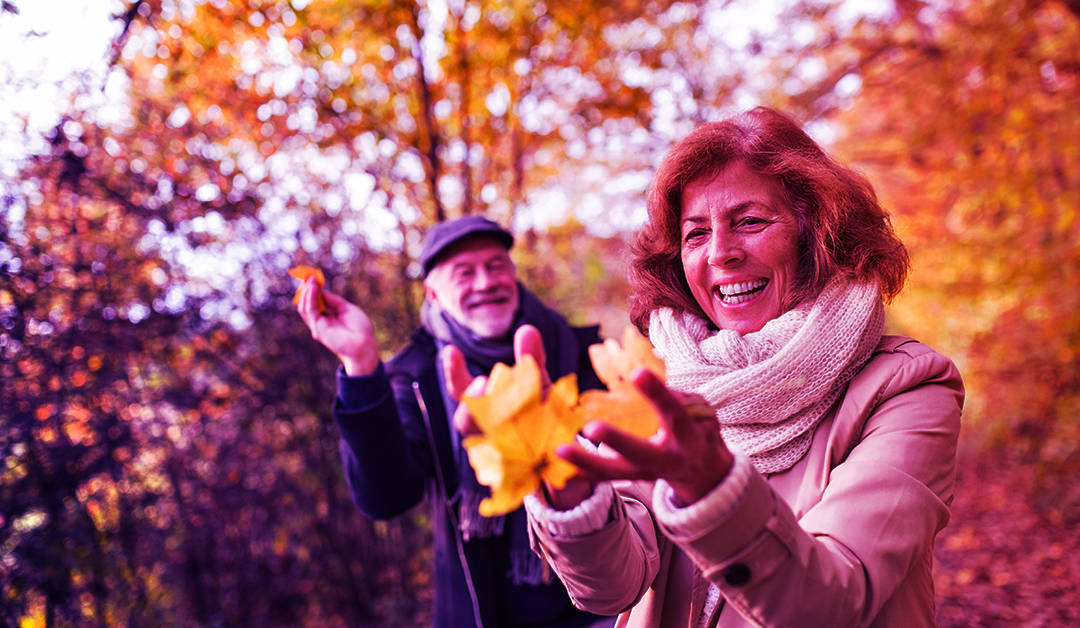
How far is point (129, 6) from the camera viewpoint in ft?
9.56

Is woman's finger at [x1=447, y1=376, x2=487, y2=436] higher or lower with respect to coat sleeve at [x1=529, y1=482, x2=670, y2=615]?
higher

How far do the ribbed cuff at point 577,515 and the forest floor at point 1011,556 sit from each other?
5340mm

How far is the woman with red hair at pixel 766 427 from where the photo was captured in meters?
0.83

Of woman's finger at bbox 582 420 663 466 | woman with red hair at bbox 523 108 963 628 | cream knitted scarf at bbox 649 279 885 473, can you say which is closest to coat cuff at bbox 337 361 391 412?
woman with red hair at bbox 523 108 963 628

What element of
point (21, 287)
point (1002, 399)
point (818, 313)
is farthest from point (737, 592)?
point (1002, 399)

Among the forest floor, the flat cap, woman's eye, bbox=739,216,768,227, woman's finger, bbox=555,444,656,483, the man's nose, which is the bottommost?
the forest floor

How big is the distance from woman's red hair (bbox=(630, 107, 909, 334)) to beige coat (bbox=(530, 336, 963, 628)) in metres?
0.21

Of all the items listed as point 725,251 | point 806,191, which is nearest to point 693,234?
point 725,251

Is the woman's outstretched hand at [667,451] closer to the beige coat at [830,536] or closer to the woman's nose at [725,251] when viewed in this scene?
the beige coat at [830,536]

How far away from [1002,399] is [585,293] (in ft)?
18.1

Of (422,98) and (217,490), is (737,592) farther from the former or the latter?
(422,98)

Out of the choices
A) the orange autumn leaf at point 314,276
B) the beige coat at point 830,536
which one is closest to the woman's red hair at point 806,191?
the beige coat at point 830,536

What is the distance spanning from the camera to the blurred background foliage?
2.75 m

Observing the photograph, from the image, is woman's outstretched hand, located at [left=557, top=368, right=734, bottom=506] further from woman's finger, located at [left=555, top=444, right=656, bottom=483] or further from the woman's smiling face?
the woman's smiling face
